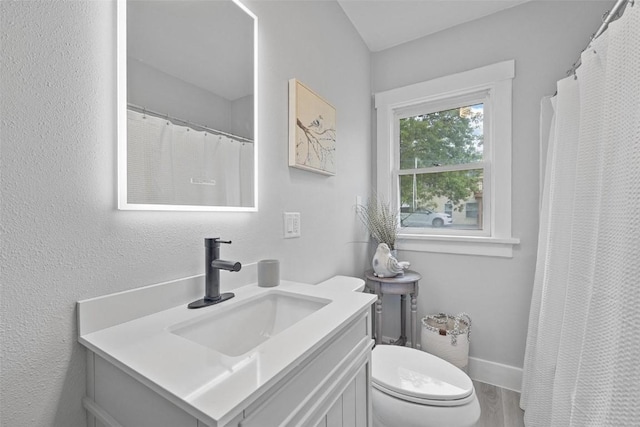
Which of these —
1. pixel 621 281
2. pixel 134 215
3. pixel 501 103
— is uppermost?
pixel 501 103

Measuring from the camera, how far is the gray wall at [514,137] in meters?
1.65

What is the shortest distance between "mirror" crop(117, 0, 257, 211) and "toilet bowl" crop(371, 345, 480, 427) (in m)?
0.90

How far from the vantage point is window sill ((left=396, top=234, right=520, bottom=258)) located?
5.85 feet

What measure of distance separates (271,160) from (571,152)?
134 centimetres

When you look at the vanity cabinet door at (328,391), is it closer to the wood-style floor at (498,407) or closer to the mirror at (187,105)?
the mirror at (187,105)

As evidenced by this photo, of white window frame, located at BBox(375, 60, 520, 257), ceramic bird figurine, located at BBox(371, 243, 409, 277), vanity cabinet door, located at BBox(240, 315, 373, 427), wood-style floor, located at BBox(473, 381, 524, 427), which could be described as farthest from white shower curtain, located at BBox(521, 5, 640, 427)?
ceramic bird figurine, located at BBox(371, 243, 409, 277)

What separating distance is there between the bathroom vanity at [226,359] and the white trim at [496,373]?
51.8 inches

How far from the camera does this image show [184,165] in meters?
0.84

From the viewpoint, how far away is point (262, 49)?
113cm

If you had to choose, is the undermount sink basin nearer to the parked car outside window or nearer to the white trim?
the parked car outside window

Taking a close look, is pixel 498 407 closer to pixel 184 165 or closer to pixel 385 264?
pixel 385 264

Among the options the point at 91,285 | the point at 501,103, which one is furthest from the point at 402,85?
the point at 91,285

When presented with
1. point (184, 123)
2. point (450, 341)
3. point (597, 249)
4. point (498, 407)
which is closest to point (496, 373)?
point (498, 407)

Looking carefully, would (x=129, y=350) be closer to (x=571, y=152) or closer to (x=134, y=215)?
(x=134, y=215)
